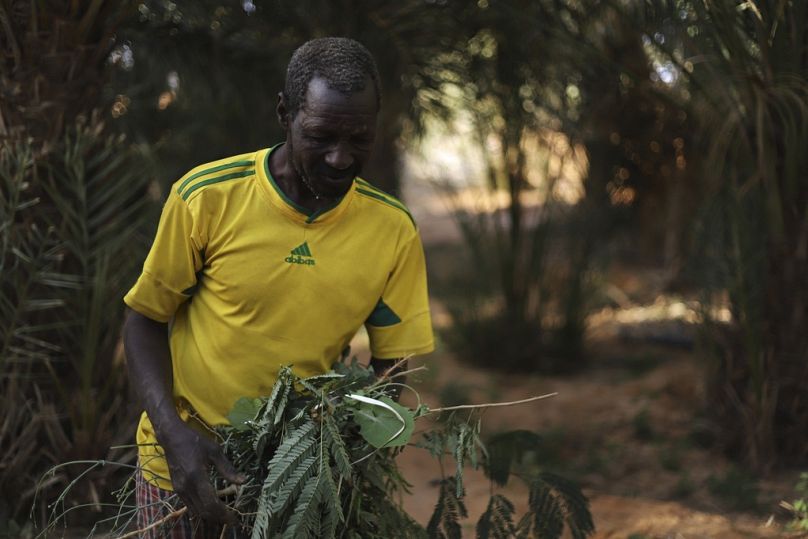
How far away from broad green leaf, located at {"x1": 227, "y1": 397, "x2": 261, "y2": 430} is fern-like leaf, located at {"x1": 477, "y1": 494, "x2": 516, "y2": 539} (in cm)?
99

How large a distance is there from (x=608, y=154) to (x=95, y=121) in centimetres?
564

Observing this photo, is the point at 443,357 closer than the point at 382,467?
No

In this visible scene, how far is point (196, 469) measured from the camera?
204 centimetres

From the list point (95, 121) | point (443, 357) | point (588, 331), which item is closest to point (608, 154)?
point (588, 331)

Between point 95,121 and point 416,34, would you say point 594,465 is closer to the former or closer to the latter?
point 416,34

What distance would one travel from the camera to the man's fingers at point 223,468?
2.09 m

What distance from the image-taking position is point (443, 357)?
27.0ft

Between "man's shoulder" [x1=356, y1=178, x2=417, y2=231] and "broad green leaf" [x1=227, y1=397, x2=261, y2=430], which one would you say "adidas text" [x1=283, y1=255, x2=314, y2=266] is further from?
"broad green leaf" [x1=227, y1=397, x2=261, y2=430]

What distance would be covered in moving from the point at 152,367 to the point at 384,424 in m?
0.55

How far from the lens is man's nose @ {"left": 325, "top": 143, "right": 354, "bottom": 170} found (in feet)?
6.91

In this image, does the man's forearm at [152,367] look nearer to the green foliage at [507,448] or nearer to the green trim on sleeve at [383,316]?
the green trim on sleeve at [383,316]

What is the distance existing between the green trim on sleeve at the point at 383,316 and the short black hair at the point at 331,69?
0.50m

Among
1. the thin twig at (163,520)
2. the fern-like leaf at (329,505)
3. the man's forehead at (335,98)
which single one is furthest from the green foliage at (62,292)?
the fern-like leaf at (329,505)

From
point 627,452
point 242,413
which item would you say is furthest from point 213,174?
point 627,452
